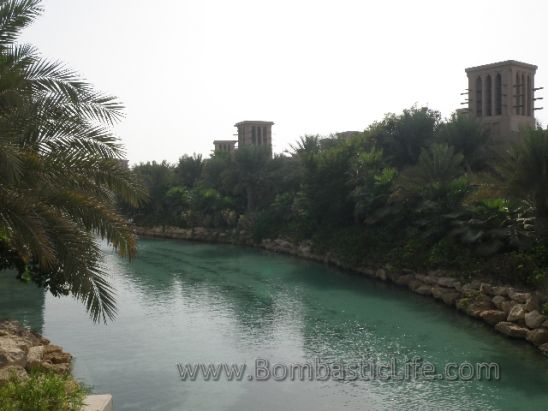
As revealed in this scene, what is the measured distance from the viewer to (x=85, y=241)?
756cm

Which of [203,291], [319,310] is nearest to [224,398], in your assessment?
[319,310]

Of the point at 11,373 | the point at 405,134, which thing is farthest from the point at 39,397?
the point at 405,134

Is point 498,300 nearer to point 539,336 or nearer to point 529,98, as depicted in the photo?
point 539,336

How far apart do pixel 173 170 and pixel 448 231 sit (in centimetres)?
3391

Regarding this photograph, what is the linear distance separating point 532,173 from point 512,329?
15.2 feet

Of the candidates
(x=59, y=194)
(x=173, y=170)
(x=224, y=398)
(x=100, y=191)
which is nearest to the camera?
(x=59, y=194)

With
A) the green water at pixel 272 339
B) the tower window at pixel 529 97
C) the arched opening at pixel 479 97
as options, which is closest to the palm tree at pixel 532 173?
the green water at pixel 272 339

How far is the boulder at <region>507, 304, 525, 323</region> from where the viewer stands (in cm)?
1288

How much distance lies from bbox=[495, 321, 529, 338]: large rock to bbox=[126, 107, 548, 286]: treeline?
1865 mm

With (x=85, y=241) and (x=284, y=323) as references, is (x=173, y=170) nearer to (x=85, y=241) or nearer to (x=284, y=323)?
(x=284, y=323)


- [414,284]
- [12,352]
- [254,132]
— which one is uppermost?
[254,132]

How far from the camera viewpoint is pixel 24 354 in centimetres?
939

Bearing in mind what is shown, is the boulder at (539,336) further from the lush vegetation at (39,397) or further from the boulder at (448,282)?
the lush vegetation at (39,397)

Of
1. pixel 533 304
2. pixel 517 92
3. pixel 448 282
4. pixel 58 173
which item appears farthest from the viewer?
pixel 517 92
